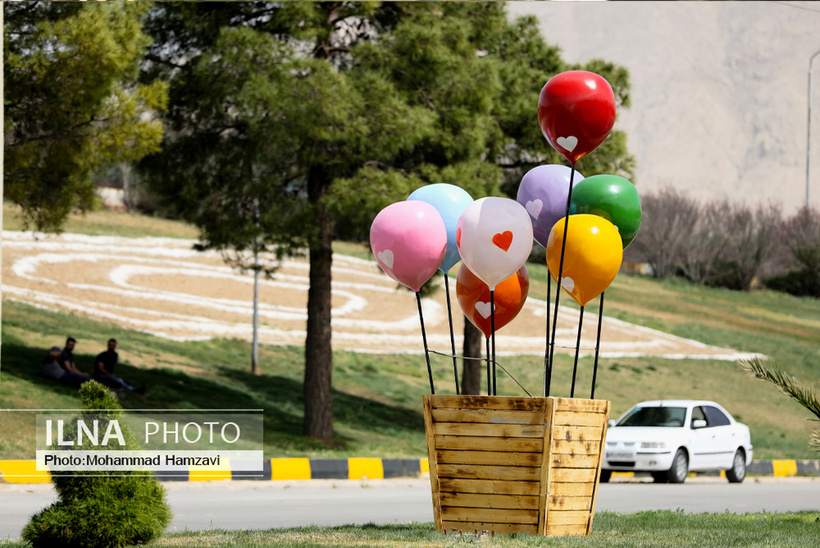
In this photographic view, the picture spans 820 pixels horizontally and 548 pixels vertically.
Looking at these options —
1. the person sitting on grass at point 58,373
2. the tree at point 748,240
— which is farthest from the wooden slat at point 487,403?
the tree at point 748,240

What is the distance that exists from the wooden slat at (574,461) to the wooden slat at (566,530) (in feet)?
1.47

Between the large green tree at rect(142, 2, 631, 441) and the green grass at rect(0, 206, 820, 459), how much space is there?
99.9 inches

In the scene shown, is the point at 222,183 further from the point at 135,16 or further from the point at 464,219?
the point at 464,219

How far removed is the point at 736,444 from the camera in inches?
734

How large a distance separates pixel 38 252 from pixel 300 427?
19.2 metres

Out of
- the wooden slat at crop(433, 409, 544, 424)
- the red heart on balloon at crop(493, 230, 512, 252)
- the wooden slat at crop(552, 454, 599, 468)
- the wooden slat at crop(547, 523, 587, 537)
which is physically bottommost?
the wooden slat at crop(547, 523, 587, 537)

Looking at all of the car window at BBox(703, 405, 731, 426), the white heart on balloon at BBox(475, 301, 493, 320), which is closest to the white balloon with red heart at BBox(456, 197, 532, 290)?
the white heart on balloon at BBox(475, 301, 493, 320)

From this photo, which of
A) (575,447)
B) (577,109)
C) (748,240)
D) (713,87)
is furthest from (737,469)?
(713,87)

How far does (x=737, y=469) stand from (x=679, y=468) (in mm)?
1788

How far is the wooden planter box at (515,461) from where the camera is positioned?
7.55 m

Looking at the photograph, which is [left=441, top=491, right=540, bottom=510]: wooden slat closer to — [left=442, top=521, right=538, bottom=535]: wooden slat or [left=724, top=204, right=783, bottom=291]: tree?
[left=442, top=521, right=538, bottom=535]: wooden slat

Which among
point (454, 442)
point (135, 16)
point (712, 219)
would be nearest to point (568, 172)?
point (454, 442)

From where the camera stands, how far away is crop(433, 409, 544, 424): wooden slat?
7.57 m

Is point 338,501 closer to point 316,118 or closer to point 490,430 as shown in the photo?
point 490,430
